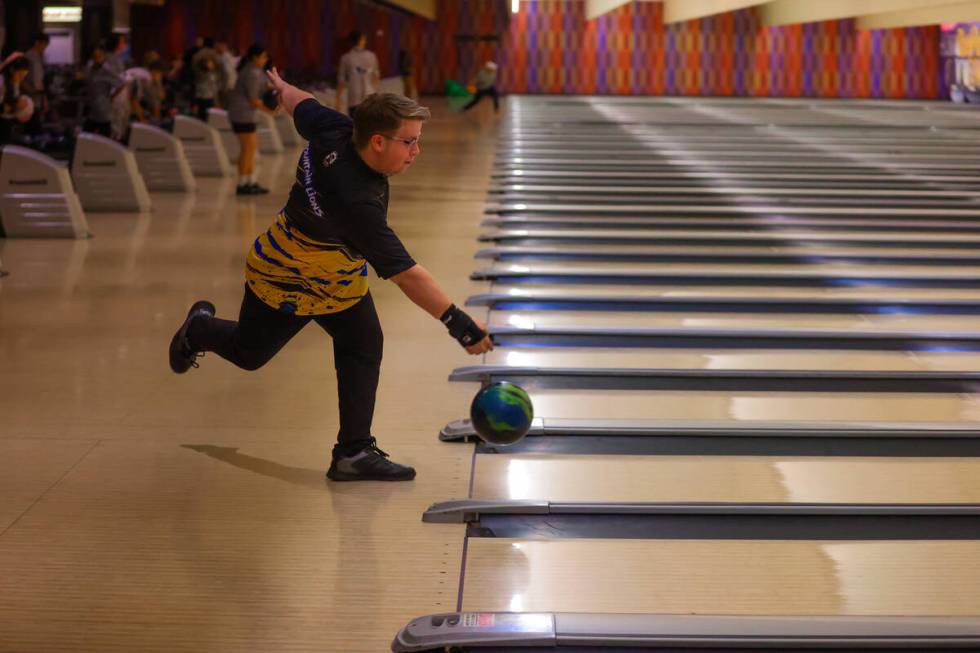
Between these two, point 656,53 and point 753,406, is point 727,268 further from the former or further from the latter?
point 656,53

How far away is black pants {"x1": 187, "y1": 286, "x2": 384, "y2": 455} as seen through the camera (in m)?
3.38

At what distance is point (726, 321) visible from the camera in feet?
18.6

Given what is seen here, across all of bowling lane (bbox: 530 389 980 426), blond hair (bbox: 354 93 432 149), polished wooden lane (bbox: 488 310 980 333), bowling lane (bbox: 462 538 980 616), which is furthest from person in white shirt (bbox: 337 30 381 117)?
bowling lane (bbox: 462 538 980 616)

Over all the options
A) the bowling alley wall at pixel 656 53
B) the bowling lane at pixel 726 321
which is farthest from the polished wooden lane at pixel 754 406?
the bowling alley wall at pixel 656 53

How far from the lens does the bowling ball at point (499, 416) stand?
2973mm

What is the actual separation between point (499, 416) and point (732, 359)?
A: 222cm

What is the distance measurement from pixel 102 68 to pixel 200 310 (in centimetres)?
704

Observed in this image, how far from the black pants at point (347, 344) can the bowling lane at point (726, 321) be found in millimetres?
2005

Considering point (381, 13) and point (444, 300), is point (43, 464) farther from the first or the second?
point (381, 13)

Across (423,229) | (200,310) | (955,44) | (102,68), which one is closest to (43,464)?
(200,310)

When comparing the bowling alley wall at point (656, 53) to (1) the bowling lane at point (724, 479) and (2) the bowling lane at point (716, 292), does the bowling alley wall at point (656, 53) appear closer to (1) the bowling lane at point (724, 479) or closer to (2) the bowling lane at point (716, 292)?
(2) the bowling lane at point (716, 292)

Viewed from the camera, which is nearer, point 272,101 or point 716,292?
point 272,101

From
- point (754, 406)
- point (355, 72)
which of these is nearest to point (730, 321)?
point (754, 406)

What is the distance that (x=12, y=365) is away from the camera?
15.3 feet
